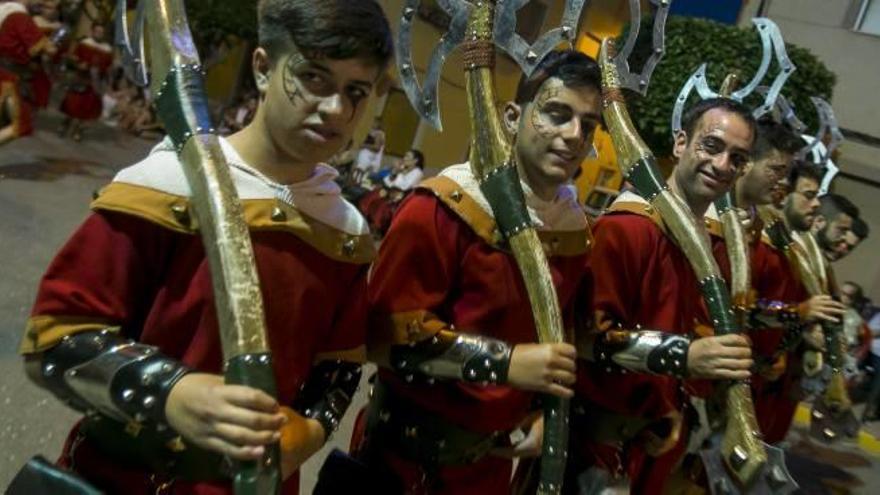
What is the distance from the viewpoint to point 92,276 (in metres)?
1.41

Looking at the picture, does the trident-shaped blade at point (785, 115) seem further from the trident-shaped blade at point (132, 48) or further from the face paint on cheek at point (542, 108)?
the trident-shaped blade at point (132, 48)

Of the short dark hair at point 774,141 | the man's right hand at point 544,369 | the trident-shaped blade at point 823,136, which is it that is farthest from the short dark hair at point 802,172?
the man's right hand at point 544,369

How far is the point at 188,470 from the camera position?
4.87 ft

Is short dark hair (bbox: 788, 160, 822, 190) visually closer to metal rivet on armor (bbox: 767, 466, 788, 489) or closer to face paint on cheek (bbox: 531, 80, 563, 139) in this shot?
metal rivet on armor (bbox: 767, 466, 788, 489)

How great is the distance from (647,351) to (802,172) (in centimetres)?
222

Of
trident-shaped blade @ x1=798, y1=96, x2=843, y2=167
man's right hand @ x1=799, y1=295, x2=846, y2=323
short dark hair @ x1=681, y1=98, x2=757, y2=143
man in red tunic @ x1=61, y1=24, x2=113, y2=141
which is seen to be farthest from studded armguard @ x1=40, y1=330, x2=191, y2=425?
man in red tunic @ x1=61, y1=24, x2=113, y2=141

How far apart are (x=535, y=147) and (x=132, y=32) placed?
39.6 inches

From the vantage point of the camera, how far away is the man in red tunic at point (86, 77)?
956 centimetres

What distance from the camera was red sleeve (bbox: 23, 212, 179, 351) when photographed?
4.58 feet

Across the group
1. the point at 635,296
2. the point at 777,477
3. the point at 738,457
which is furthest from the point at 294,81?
the point at 777,477

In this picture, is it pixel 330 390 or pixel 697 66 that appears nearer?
pixel 330 390

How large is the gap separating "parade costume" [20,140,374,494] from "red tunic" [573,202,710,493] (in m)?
1.09

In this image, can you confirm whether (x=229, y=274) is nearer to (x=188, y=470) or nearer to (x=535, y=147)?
(x=188, y=470)

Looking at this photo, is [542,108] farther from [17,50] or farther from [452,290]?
[17,50]
